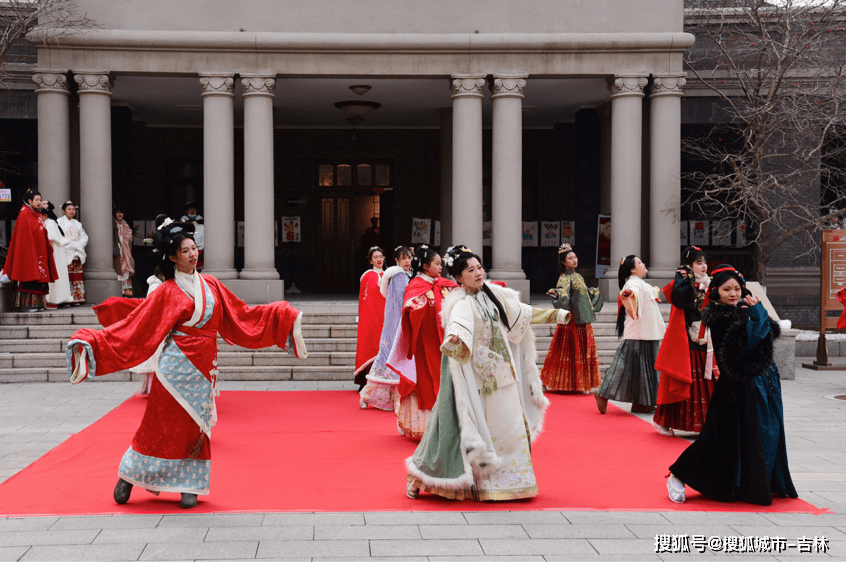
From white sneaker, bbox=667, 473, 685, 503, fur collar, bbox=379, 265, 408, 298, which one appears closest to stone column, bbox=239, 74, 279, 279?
fur collar, bbox=379, 265, 408, 298

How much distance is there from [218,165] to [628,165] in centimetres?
717

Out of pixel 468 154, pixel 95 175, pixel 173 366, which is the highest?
pixel 468 154

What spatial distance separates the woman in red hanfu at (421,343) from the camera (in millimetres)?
6816

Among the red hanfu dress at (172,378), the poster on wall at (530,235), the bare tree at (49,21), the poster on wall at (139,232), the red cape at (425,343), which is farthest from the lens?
the poster on wall at (530,235)

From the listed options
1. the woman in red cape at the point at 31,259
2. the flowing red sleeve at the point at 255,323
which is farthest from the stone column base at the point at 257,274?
the flowing red sleeve at the point at 255,323

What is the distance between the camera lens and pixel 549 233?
1900 cm

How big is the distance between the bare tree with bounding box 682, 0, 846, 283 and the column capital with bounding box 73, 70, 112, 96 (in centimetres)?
1048

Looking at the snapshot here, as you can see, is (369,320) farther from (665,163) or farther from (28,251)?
(665,163)

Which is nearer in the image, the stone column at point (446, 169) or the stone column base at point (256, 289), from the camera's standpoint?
the stone column base at point (256, 289)

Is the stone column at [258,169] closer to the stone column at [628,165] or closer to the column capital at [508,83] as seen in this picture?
the column capital at [508,83]

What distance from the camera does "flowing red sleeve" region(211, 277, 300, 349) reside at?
5453 mm

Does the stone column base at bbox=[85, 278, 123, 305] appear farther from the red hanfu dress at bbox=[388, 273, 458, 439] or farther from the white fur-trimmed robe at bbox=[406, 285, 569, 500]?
the white fur-trimmed robe at bbox=[406, 285, 569, 500]

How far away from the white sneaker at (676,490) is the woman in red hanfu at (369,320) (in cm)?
432

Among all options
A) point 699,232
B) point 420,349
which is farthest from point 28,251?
point 699,232
